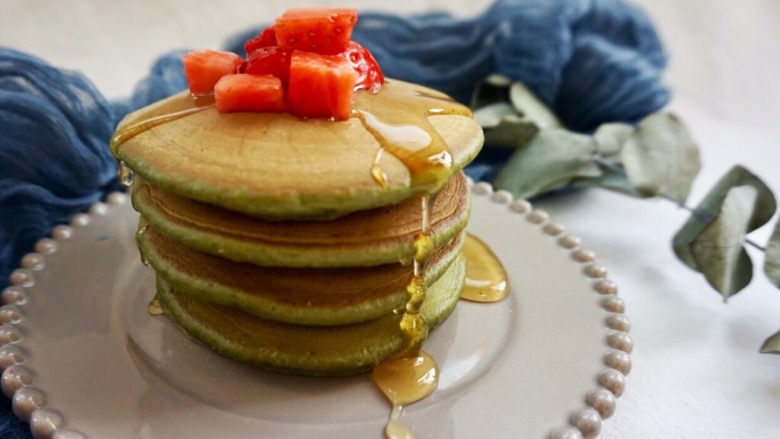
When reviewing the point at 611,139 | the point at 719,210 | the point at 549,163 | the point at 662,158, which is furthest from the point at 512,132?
the point at 719,210

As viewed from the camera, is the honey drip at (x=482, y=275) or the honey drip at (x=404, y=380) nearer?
the honey drip at (x=404, y=380)

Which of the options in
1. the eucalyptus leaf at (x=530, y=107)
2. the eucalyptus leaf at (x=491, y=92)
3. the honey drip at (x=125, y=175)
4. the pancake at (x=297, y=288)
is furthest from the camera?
the eucalyptus leaf at (x=491, y=92)

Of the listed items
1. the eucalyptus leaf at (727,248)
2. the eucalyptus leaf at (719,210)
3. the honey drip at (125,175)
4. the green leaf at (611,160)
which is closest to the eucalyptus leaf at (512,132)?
the green leaf at (611,160)

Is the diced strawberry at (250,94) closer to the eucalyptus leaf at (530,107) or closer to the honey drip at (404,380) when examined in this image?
the honey drip at (404,380)

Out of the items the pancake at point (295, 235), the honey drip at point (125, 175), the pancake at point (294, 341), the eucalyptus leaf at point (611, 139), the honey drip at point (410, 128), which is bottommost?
the eucalyptus leaf at point (611, 139)

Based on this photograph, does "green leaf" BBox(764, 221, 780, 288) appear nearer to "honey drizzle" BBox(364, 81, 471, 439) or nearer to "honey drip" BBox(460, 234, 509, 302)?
"honey drip" BBox(460, 234, 509, 302)

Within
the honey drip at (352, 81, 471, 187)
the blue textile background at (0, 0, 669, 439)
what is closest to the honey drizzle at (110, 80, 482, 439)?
the honey drip at (352, 81, 471, 187)

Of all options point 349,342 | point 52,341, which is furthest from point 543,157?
point 52,341

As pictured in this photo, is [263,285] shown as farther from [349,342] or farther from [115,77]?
[115,77]
